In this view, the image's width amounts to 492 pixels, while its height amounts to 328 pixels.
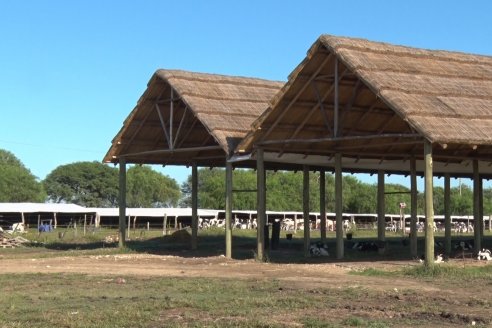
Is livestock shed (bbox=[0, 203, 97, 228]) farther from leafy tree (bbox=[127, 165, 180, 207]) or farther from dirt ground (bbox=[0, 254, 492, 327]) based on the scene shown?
dirt ground (bbox=[0, 254, 492, 327])

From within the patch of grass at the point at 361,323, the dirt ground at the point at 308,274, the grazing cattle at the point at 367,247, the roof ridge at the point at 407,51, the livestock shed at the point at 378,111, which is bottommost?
the patch of grass at the point at 361,323

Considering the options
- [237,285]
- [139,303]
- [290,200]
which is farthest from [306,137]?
[290,200]

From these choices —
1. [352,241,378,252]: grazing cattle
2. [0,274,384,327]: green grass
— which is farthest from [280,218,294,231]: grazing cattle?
[0,274,384,327]: green grass

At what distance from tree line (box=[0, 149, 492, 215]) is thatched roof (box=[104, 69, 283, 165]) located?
2397 inches

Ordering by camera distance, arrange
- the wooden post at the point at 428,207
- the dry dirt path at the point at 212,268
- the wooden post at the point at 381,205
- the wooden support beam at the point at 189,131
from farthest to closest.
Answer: the wooden post at the point at 381,205 → the wooden support beam at the point at 189,131 → the wooden post at the point at 428,207 → the dry dirt path at the point at 212,268

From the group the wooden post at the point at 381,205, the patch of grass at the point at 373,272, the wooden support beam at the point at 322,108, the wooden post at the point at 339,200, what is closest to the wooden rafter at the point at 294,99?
the wooden support beam at the point at 322,108

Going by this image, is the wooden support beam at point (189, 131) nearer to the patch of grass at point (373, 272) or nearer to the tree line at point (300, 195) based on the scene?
the patch of grass at point (373, 272)

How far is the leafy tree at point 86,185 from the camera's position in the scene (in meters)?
118

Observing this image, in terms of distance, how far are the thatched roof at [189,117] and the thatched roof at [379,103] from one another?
2.36 m

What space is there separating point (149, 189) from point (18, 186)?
25.6 m

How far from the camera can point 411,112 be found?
2148 cm

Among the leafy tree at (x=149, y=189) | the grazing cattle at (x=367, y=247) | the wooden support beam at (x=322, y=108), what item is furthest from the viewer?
the leafy tree at (x=149, y=189)

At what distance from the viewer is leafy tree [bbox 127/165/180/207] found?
124 m

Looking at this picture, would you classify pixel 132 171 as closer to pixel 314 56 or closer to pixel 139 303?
pixel 314 56
